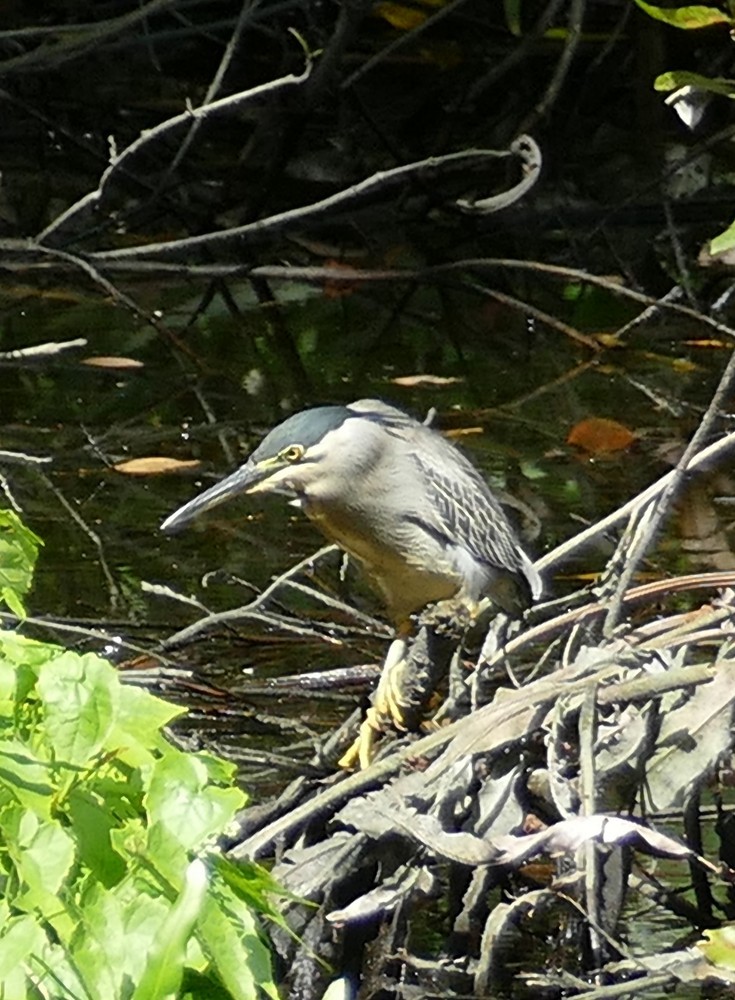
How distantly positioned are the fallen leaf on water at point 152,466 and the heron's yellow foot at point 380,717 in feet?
8.67

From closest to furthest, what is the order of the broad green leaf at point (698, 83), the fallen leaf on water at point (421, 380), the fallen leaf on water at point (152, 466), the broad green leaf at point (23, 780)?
the broad green leaf at point (23, 780) → the broad green leaf at point (698, 83) → the fallen leaf on water at point (152, 466) → the fallen leaf on water at point (421, 380)

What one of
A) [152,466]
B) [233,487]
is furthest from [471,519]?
[152,466]

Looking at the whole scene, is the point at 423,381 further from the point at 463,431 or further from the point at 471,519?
the point at 471,519

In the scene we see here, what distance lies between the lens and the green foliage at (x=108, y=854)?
1.70 meters

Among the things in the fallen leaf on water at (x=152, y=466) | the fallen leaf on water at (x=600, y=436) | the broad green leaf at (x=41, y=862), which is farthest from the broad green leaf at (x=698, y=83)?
the fallen leaf on water at (x=600, y=436)

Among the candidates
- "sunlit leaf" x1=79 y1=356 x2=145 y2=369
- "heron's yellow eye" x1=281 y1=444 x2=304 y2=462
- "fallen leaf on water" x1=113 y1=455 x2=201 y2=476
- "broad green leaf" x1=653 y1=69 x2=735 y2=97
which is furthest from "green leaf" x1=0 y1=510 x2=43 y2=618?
"sunlit leaf" x1=79 y1=356 x2=145 y2=369

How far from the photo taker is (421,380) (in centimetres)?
767

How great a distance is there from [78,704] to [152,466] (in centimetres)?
481

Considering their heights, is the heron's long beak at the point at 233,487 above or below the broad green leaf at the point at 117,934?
below

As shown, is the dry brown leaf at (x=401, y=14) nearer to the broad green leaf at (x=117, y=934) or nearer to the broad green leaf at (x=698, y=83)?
the broad green leaf at (x=698, y=83)

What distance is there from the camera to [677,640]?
3.40 m

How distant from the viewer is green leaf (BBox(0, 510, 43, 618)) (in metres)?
2.37

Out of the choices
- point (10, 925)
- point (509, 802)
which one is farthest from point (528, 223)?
point (10, 925)

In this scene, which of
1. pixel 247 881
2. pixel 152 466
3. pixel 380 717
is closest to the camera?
pixel 247 881
